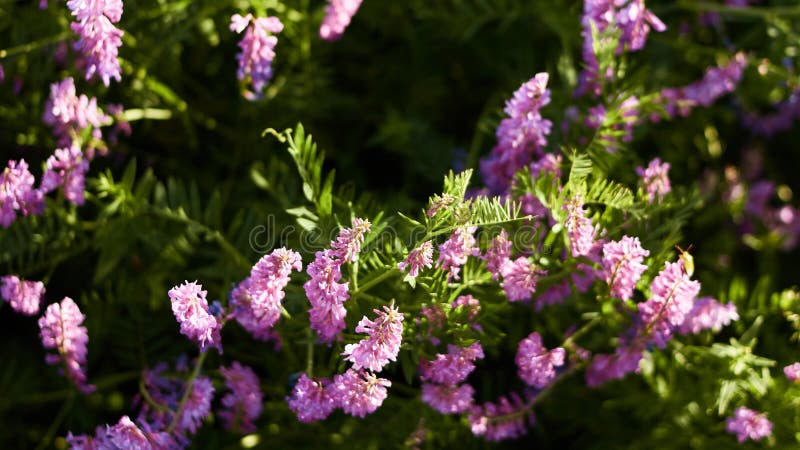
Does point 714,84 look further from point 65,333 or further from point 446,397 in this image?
point 65,333

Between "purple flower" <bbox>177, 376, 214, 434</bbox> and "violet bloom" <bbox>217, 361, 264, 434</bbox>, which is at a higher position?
"purple flower" <bbox>177, 376, 214, 434</bbox>

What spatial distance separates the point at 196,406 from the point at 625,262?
26.1 inches

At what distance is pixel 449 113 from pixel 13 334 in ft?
3.49

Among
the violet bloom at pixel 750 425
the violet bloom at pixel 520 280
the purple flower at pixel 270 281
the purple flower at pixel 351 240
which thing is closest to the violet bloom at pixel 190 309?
the purple flower at pixel 270 281

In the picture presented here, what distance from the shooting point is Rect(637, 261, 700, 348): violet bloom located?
3.75 ft

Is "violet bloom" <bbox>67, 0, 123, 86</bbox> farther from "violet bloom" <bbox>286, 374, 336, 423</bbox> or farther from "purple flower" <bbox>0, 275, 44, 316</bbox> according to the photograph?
"violet bloom" <bbox>286, 374, 336, 423</bbox>

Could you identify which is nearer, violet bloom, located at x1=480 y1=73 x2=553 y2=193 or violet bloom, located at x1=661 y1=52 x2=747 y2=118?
violet bloom, located at x1=480 y1=73 x2=553 y2=193

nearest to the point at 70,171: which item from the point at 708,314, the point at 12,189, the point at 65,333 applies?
the point at 12,189

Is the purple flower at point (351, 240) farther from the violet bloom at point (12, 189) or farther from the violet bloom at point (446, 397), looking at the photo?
the violet bloom at point (12, 189)

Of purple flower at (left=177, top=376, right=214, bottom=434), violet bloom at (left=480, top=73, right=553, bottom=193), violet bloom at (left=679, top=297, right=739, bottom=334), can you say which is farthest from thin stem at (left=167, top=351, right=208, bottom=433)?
violet bloom at (left=679, top=297, right=739, bottom=334)

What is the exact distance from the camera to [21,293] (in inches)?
49.8

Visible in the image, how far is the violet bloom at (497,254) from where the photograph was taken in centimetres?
113

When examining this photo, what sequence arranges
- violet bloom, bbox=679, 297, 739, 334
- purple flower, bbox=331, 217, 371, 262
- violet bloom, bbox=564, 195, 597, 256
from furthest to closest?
violet bloom, bbox=679, 297, 739, 334 < violet bloom, bbox=564, 195, 597, 256 < purple flower, bbox=331, 217, 371, 262

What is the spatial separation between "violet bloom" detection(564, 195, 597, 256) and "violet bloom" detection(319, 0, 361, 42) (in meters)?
0.56
